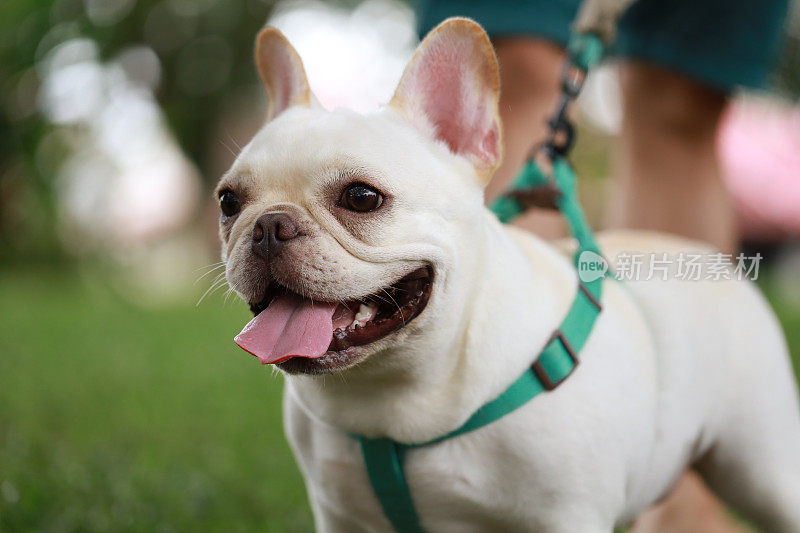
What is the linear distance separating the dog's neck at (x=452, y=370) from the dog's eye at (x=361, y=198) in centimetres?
22

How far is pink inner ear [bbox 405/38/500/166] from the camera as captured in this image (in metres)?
1.76

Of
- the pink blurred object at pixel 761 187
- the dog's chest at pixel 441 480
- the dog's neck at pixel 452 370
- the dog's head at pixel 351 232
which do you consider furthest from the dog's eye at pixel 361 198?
the pink blurred object at pixel 761 187

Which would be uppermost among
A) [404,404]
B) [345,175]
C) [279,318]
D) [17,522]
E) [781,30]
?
[781,30]

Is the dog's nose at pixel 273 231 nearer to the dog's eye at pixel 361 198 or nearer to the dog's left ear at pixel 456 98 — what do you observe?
the dog's eye at pixel 361 198

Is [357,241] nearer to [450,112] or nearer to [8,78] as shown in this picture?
[450,112]

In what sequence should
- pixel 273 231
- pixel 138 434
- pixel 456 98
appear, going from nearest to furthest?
pixel 273 231, pixel 456 98, pixel 138 434

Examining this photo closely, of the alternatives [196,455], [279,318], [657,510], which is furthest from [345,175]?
[196,455]

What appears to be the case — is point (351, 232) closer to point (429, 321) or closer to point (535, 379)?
point (429, 321)

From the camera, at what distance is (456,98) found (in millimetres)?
1787

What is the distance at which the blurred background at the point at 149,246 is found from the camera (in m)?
2.78

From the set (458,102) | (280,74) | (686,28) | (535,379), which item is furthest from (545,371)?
(686,28)

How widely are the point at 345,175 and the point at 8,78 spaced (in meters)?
6.65

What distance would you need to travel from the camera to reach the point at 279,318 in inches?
62.0

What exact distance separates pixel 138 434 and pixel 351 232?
2.26m
